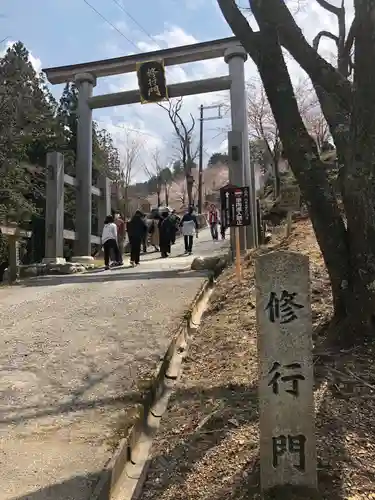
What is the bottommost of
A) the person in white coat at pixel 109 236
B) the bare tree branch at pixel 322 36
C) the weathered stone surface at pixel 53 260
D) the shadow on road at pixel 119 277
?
the shadow on road at pixel 119 277

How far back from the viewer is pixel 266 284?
2943mm

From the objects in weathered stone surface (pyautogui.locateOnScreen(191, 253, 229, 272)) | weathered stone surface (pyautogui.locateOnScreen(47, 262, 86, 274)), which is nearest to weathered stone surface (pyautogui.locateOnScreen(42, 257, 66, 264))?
weathered stone surface (pyautogui.locateOnScreen(47, 262, 86, 274))

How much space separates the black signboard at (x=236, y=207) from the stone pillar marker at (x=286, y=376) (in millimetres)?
6684

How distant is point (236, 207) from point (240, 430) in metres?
6.41

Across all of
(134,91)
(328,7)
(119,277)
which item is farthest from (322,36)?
(134,91)

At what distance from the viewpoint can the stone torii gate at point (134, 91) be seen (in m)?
13.2

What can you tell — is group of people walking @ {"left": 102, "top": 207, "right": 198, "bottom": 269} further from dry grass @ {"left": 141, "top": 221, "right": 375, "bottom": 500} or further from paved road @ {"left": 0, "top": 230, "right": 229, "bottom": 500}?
dry grass @ {"left": 141, "top": 221, "right": 375, "bottom": 500}

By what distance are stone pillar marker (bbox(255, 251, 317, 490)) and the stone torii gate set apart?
9.52m

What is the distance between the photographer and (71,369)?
521 cm

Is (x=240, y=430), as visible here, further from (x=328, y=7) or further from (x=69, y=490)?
(x=328, y=7)

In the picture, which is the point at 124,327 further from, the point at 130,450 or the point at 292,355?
the point at 292,355

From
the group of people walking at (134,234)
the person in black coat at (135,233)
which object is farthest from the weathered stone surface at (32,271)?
the person in black coat at (135,233)

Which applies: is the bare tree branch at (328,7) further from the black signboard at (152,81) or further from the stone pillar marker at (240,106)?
the black signboard at (152,81)

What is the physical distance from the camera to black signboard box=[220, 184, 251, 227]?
9.64 metres
